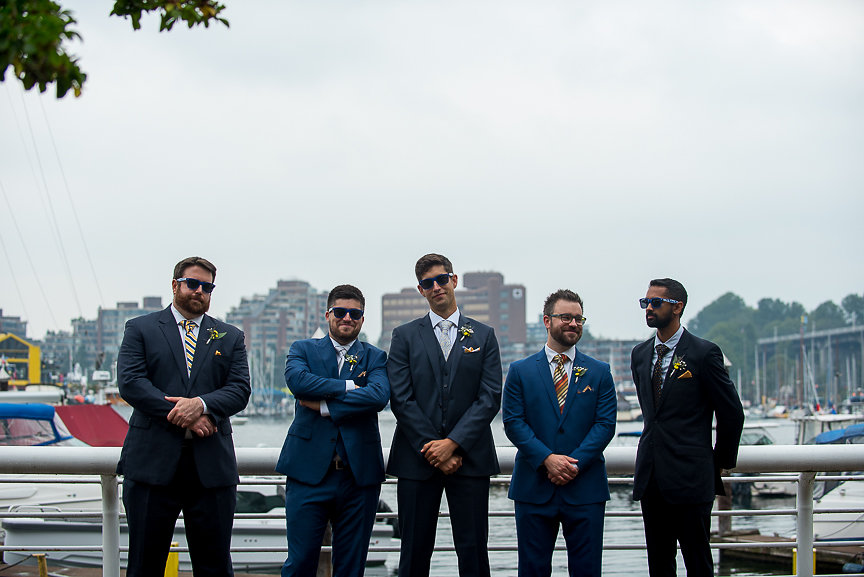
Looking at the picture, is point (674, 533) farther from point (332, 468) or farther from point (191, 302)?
point (191, 302)

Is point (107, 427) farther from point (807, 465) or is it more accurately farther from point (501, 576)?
point (807, 465)

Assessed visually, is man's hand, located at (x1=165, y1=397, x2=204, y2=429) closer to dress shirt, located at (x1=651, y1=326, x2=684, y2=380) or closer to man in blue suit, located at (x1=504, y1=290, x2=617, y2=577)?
man in blue suit, located at (x1=504, y1=290, x2=617, y2=577)

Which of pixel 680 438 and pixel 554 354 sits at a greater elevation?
pixel 554 354

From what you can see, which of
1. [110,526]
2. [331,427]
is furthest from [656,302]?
[110,526]

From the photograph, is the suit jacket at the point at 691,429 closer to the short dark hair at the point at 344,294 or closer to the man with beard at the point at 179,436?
the short dark hair at the point at 344,294

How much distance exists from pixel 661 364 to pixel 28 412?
13.5 meters

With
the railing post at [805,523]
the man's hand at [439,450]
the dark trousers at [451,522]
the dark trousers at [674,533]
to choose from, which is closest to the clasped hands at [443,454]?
the man's hand at [439,450]

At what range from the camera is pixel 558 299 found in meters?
5.56

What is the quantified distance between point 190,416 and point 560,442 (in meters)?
2.09

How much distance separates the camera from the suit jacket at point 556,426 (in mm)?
5242

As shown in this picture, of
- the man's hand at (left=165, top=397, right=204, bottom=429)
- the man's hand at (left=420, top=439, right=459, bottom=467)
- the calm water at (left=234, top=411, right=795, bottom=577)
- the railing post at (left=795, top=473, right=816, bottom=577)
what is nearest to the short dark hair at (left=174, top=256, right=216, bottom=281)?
the man's hand at (left=165, top=397, right=204, bottom=429)

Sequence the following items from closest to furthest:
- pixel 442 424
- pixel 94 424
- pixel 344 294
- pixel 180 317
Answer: pixel 442 424 < pixel 180 317 < pixel 344 294 < pixel 94 424

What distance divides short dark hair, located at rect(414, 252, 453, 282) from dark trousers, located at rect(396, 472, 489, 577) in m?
1.18

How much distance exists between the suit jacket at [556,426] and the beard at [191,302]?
1838 mm
